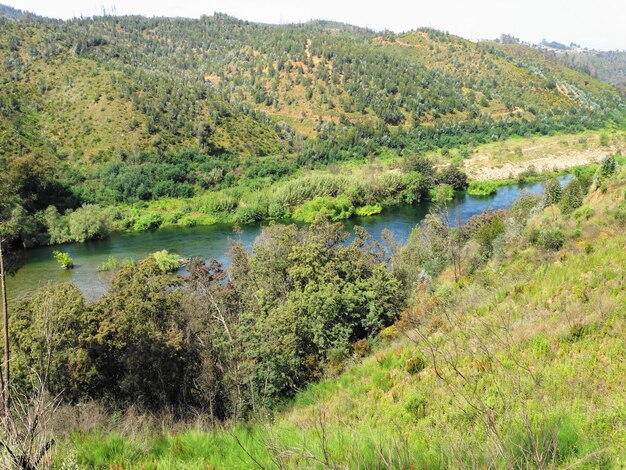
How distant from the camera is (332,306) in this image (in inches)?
715

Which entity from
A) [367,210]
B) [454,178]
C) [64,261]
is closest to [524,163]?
[454,178]

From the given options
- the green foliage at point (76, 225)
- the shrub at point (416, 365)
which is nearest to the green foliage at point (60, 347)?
the shrub at point (416, 365)

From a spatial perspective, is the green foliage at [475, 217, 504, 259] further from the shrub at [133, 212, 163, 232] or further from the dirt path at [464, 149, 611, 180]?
the dirt path at [464, 149, 611, 180]

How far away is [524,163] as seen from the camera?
74.5m

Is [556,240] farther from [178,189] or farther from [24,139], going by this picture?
[24,139]

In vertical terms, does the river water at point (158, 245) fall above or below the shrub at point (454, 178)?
below

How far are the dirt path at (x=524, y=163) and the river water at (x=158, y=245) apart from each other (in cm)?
925

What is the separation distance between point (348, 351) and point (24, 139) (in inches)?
2431

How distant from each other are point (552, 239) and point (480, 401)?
15.5m

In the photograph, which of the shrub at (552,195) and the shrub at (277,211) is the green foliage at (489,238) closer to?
the shrub at (552,195)

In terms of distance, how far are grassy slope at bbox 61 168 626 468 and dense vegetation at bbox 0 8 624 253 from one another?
134 feet

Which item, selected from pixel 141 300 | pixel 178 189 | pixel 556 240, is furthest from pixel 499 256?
pixel 178 189

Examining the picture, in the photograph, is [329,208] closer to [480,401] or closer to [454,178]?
[454,178]

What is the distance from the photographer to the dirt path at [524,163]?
71.2 meters
